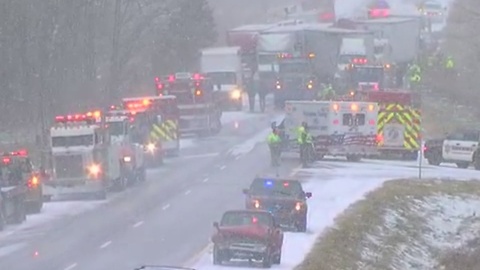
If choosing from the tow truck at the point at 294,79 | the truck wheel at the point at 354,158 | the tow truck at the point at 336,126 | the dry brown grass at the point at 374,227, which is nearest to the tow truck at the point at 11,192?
the dry brown grass at the point at 374,227

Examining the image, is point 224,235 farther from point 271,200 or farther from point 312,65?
point 312,65

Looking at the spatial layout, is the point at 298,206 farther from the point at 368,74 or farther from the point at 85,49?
the point at 368,74

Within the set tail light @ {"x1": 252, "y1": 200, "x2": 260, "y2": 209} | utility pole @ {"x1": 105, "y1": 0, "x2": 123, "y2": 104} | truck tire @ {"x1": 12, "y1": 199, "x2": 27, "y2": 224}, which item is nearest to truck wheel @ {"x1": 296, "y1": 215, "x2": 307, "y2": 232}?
tail light @ {"x1": 252, "y1": 200, "x2": 260, "y2": 209}

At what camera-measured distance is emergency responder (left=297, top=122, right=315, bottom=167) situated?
5462 cm

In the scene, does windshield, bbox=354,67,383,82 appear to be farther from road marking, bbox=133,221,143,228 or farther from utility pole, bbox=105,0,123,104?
road marking, bbox=133,221,143,228

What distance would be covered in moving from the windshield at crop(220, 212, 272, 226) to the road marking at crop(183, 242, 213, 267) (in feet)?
4.88

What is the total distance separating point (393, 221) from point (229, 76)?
3956 centimetres

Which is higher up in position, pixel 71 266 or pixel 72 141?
pixel 72 141

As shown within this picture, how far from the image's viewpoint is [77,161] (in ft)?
158

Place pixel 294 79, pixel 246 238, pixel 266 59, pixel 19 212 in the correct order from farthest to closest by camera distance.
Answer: pixel 266 59, pixel 294 79, pixel 19 212, pixel 246 238

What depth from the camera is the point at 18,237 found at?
130 ft

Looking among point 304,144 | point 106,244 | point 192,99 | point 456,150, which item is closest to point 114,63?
point 192,99

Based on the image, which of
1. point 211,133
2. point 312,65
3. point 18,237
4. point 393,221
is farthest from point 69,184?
point 312,65

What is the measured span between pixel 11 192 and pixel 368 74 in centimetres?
4626
